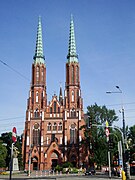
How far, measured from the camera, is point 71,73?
82.9 metres

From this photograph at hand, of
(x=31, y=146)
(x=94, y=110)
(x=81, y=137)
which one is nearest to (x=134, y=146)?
(x=94, y=110)

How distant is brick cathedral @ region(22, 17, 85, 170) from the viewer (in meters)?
73.8

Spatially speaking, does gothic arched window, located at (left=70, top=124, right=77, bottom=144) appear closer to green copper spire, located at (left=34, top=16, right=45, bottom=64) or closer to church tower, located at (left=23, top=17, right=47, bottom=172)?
church tower, located at (left=23, top=17, right=47, bottom=172)

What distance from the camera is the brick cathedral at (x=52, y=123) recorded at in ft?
242

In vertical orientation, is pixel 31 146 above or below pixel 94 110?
below

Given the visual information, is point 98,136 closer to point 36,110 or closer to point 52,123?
point 52,123

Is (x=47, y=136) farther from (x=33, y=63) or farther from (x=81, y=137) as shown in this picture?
(x=33, y=63)

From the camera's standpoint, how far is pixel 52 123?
78.2m

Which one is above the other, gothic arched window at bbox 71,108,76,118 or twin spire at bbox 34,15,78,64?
twin spire at bbox 34,15,78,64

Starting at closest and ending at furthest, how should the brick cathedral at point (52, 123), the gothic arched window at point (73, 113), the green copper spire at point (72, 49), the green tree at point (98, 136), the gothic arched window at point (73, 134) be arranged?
1. the green tree at point (98, 136)
2. the brick cathedral at point (52, 123)
3. the gothic arched window at point (73, 134)
4. the gothic arched window at point (73, 113)
5. the green copper spire at point (72, 49)

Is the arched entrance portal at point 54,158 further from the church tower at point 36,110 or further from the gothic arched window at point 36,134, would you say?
the gothic arched window at point 36,134

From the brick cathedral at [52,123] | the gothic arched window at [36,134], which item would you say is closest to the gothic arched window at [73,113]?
the brick cathedral at [52,123]

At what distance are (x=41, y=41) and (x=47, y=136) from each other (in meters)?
32.3

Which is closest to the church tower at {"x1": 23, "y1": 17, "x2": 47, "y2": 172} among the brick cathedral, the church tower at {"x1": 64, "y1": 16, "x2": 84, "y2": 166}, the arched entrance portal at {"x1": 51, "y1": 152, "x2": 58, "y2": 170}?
the brick cathedral
